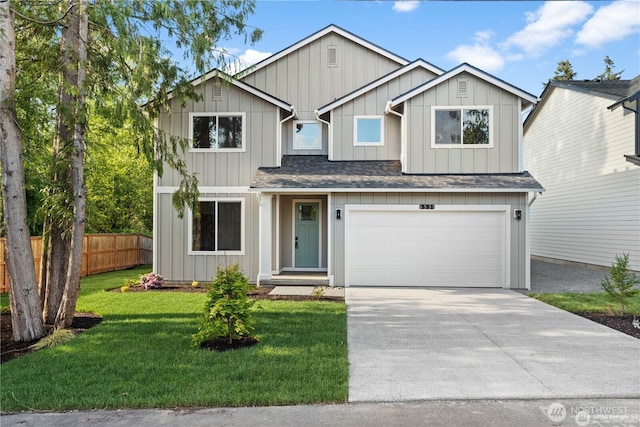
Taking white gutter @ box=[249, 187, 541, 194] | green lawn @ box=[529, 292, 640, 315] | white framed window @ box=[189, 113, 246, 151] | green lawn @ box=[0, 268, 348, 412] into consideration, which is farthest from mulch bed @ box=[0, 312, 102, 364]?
green lawn @ box=[529, 292, 640, 315]

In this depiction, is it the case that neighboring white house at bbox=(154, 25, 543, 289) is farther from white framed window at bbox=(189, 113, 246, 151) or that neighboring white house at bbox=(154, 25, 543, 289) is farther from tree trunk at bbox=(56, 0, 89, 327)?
tree trunk at bbox=(56, 0, 89, 327)

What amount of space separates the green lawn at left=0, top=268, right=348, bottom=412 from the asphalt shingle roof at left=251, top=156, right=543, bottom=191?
4.48 m

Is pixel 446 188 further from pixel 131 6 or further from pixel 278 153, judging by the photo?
pixel 131 6

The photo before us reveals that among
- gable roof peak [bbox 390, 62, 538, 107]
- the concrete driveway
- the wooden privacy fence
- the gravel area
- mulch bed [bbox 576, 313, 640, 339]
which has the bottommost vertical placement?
the gravel area

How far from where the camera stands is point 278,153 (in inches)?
478

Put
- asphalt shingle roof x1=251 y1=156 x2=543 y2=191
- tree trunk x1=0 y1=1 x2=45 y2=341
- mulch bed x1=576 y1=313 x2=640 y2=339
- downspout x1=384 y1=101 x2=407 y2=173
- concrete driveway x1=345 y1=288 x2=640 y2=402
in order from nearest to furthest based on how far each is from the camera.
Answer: concrete driveway x1=345 y1=288 x2=640 y2=402 < tree trunk x1=0 y1=1 x2=45 y2=341 < mulch bed x1=576 y1=313 x2=640 y2=339 < asphalt shingle roof x1=251 y1=156 x2=543 y2=191 < downspout x1=384 y1=101 x2=407 y2=173

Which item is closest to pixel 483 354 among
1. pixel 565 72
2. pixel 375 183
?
pixel 375 183

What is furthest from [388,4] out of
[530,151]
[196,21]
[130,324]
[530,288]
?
[530,151]

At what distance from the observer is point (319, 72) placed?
14.0 metres

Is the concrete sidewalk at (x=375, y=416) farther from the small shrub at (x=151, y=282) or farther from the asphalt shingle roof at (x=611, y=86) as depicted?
the asphalt shingle roof at (x=611, y=86)

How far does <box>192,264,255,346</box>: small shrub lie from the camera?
5648mm

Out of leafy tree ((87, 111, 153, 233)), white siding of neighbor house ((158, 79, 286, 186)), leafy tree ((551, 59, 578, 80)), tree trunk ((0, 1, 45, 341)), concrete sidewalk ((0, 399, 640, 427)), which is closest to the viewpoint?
concrete sidewalk ((0, 399, 640, 427))

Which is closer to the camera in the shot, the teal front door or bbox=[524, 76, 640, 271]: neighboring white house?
bbox=[524, 76, 640, 271]: neighboring white house

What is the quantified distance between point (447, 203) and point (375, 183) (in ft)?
6.58
